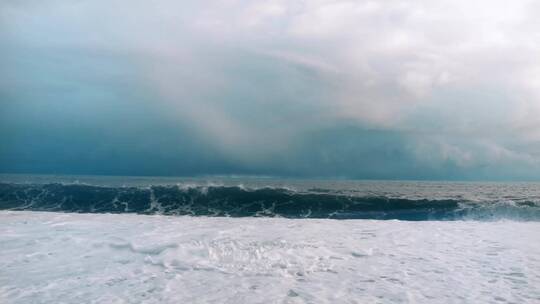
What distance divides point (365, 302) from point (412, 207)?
1857cm

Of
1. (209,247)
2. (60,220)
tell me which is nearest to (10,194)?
(60,220)

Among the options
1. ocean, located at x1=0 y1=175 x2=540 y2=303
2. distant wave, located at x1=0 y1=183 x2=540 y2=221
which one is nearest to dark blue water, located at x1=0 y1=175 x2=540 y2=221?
distant wave, located at x1=0 y1=183 x2=540 y2=221

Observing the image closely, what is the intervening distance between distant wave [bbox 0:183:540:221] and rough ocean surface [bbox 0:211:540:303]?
26.9ft

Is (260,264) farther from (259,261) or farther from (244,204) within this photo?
(244,204)

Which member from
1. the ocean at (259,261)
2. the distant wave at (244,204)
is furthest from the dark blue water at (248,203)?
the ocean at (259,261)

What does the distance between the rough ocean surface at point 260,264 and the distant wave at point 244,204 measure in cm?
820

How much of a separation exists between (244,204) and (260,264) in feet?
52.0

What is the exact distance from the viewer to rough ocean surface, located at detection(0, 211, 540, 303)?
20.6 feet

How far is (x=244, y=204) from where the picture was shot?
78.5 ft

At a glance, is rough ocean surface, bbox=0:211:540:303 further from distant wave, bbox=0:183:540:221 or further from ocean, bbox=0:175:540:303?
distant wave, bbox=0:183:540:221

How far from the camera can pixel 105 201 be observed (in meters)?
24.7

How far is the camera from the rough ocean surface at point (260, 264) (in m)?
6.27

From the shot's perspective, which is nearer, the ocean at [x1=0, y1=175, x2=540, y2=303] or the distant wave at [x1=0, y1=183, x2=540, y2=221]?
the ocean at [x1=0, y1=175, x2=540, y2=303]

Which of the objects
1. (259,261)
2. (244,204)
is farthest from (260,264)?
(244,204)
